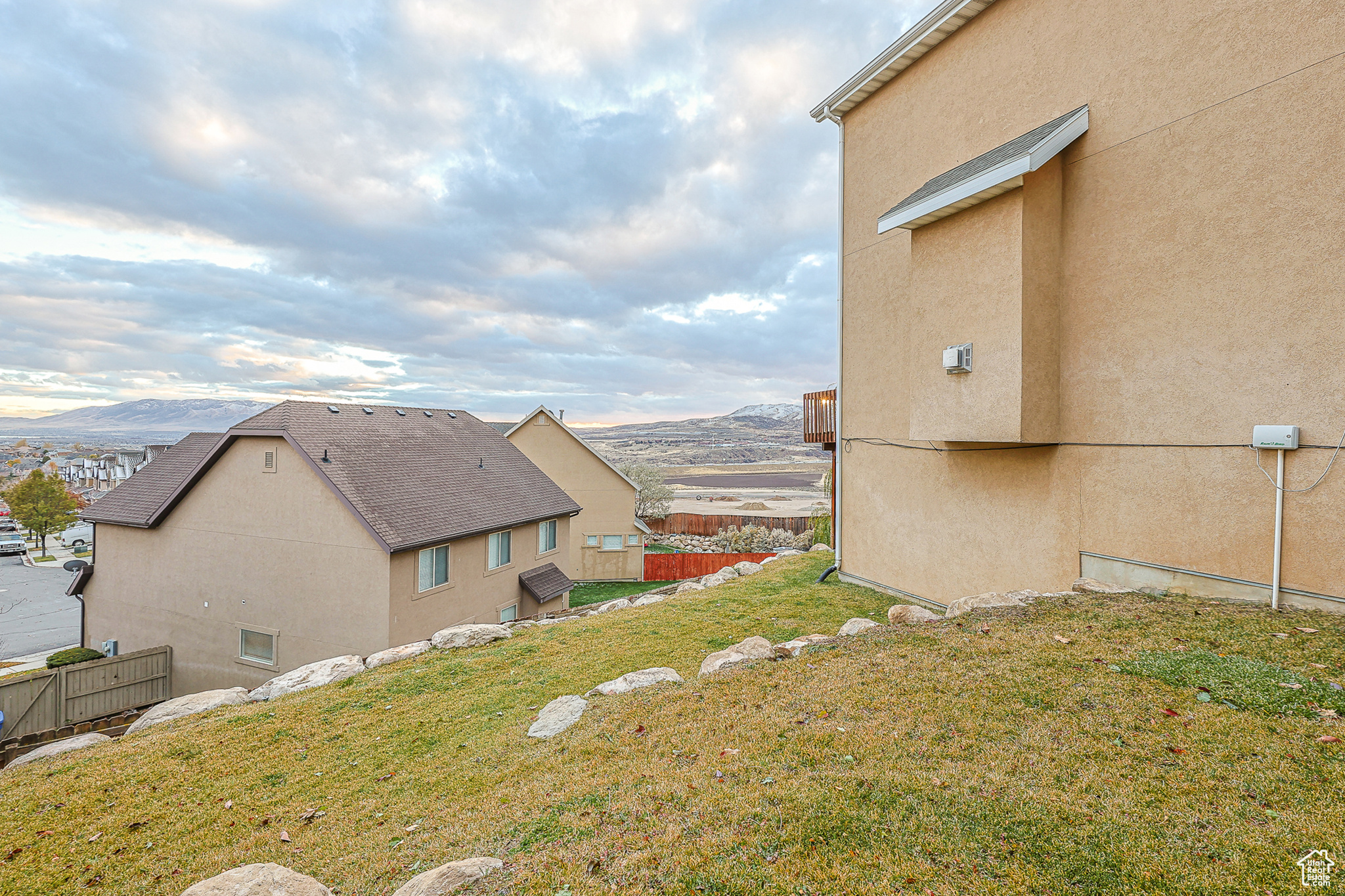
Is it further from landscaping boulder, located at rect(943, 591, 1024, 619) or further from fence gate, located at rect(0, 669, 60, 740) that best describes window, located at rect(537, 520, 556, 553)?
landscaping boulder, located at rect(943, 591, 1024, 619)

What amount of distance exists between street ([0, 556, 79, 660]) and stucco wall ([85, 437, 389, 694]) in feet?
33.1

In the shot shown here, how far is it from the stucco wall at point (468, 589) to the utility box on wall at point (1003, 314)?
11.4 m

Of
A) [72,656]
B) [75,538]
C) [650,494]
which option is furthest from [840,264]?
[75,538]

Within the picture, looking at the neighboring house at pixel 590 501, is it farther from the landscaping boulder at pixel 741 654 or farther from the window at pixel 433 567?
the landscaping boulder at pixel 741 654

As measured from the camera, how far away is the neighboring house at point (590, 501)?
2577 centimetres

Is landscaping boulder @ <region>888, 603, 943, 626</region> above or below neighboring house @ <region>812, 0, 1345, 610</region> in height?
below

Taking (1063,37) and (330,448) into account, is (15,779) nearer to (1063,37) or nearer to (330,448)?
(330,448)

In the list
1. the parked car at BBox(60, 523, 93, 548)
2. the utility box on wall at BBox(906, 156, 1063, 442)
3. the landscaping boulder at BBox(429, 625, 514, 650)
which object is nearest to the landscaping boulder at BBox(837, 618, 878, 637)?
the utility box on wall at BBox(906, 156, 1063, 442)

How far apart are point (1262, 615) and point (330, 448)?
16.3 meters

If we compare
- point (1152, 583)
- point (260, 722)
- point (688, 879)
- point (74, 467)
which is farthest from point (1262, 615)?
point (74, 467)

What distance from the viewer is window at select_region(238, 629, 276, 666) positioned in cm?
1289

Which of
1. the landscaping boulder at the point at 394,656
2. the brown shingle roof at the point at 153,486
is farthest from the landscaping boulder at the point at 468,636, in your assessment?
the brown shingle roof at the point at 153,486

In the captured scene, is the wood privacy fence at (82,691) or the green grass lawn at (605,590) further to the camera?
the green grass lawn at (605,590)

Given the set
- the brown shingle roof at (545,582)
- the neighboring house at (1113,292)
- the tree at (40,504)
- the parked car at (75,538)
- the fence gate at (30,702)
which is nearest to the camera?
the neighboring house at (1113,292)
